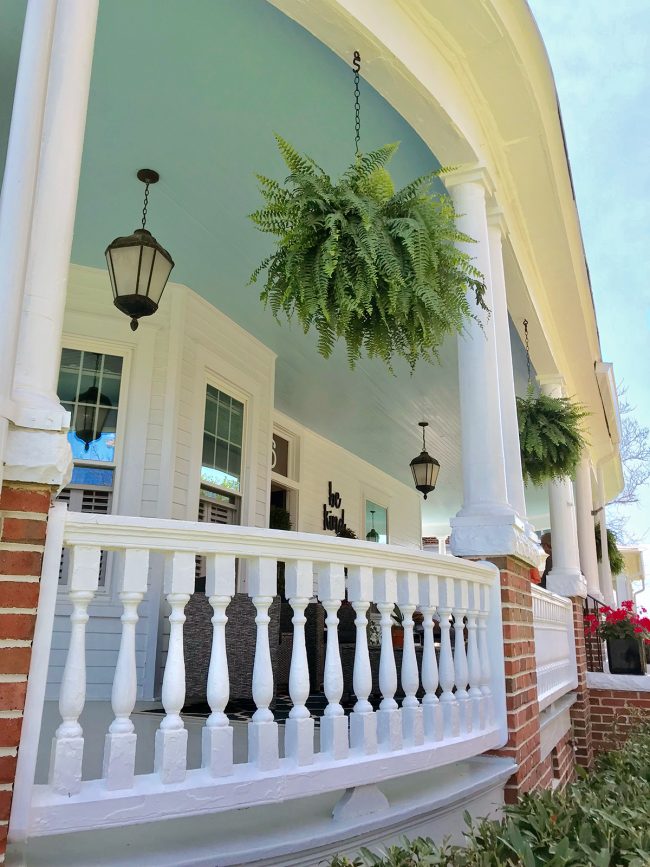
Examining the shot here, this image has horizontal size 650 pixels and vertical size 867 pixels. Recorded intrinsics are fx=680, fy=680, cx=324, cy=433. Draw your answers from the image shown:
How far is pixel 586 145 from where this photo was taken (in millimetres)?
54594

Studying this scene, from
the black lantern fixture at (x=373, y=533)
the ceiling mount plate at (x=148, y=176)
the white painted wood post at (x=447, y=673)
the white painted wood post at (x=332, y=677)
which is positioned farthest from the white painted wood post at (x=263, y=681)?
the black lantern fixture at (x=373, y=533)

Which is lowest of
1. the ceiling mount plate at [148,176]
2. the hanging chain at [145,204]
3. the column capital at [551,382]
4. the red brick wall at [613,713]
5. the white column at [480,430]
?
the red brick wall at [613,713]

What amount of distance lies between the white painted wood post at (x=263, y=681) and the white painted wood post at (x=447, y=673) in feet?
3.03

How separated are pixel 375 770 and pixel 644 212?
70540 mm

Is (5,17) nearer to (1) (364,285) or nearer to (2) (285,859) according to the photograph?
(1) (364,285)

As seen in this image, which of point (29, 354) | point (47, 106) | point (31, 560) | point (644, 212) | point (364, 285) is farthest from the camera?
point (644, 212)

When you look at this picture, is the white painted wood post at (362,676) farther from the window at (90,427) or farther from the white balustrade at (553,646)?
the window at (90,427)

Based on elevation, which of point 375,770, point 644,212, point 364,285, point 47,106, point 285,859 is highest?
point 644,212

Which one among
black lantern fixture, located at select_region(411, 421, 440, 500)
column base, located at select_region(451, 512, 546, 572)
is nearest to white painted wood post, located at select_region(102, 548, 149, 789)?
column base, located at select_region(451, 512, 546, 572)

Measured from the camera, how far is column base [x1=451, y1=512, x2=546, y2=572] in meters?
3.26

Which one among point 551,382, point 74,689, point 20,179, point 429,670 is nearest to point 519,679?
point 429,670

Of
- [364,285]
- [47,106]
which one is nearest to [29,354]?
[47,106]

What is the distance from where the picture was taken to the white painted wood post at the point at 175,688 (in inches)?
69.4

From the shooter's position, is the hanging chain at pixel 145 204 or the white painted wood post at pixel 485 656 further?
the hanging chain at pixel 145 204
